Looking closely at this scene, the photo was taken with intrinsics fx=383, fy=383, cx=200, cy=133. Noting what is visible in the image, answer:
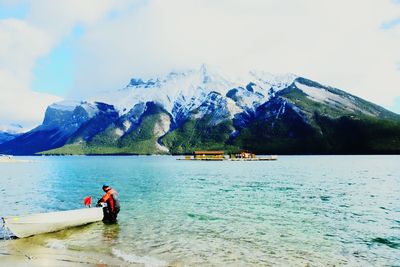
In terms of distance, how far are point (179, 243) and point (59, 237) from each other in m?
10.1

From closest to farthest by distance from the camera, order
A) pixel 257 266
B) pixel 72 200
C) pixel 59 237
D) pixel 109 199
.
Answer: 1. pixel 257 266
2. pixel 59 237
3. pixel 109 199
4. pixel 72 200

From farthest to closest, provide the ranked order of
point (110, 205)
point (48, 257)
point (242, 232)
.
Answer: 1. point (110, 205)
2. point (242, 232)
3. point (48, 257)

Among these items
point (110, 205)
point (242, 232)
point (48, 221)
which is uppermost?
point (110, 205)

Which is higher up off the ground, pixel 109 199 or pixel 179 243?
pixel 109 199

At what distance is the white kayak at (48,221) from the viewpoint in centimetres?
2991

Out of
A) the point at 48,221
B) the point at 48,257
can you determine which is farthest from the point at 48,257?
the point at 48,221

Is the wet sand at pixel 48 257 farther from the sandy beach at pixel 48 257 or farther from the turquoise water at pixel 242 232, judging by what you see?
the turquoise water at pixel 242 232

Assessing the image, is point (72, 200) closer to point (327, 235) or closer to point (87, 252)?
point (87, 252)

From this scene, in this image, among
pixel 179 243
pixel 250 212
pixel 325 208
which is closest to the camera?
pixel 179 243

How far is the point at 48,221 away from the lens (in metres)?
31.8

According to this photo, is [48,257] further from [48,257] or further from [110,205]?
[110,205]

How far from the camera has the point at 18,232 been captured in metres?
30.2

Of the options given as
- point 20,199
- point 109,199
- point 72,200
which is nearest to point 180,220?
point 109,199

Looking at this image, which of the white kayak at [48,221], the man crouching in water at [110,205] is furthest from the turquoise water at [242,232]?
the man crouching in water at [110,205]
